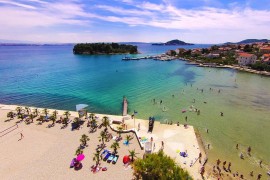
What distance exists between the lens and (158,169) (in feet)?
59.8

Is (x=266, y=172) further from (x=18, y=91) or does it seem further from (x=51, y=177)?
(x=18, y=91)

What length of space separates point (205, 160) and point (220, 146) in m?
6.02

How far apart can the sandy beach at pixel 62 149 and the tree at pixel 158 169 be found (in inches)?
140

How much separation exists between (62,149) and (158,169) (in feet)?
50.5

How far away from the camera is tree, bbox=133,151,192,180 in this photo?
56.9ft

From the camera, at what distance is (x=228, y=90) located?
61250mm

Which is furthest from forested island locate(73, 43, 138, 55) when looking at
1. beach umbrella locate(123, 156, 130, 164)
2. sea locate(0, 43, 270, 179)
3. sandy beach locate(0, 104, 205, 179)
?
beach umbrella locate(123, 156, 130, 164)

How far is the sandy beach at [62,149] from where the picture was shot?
2244 centimetres

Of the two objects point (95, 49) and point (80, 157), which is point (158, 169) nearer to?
point (80, 157)

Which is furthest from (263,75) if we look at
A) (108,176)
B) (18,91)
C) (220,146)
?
(18,91)

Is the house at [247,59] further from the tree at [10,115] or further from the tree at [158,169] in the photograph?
the tree at [10,115]

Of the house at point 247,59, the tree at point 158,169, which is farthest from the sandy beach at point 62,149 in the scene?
the house at point 247,59

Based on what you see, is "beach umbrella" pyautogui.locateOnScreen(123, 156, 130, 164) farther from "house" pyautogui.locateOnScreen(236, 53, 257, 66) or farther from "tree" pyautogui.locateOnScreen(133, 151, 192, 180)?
"house" pyautogui.locateOnScreen(236, 53, 257, 66)

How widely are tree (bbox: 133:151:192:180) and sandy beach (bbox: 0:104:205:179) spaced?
355 centimetres
